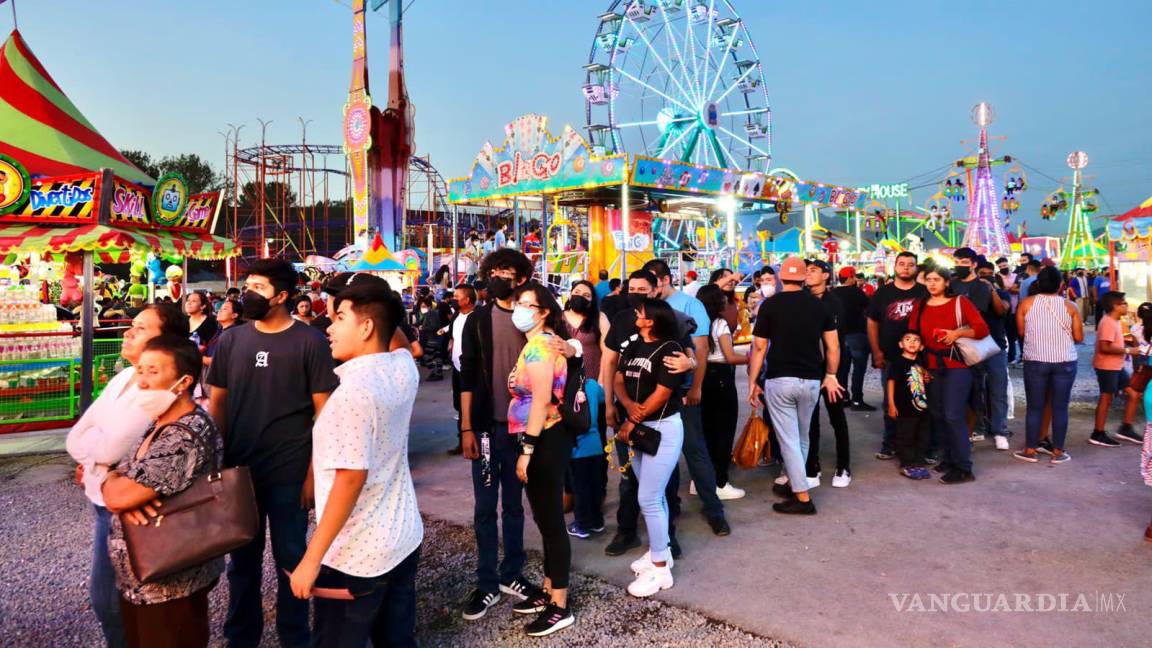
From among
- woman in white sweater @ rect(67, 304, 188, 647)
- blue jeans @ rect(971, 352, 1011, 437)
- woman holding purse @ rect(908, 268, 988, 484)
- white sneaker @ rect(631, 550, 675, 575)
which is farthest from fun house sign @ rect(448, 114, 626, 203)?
woman in white sweater @ rect(67, 304, 188, 647)

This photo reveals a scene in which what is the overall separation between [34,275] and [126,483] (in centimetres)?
1581

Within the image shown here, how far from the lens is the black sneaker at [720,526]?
166 inches

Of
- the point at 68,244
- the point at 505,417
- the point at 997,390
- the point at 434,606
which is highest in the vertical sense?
the point at 68,244

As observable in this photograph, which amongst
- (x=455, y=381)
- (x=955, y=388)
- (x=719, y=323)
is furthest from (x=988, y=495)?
(x=455, y=381)

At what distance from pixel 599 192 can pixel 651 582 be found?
14.6m

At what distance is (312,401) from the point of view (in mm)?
2783

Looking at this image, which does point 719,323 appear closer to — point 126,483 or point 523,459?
point 523,459

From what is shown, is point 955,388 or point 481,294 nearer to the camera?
point 955,388

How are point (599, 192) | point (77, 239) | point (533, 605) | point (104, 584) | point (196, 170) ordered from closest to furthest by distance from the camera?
point (104, 584)
point (533, 605)
point (77, 239)
point (599, 192)
point (196, 170)

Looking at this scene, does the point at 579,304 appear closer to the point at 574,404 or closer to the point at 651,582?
the point at 574,404

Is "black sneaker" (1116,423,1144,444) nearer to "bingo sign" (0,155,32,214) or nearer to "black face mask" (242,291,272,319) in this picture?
"black face mask" (242,291,272,319)

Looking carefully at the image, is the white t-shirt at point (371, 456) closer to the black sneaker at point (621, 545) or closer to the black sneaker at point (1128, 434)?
the black sneaker at point (621, 545)

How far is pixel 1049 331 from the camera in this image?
5.59 meters

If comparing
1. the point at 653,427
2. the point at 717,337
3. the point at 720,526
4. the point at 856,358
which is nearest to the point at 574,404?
the point at 653,427
